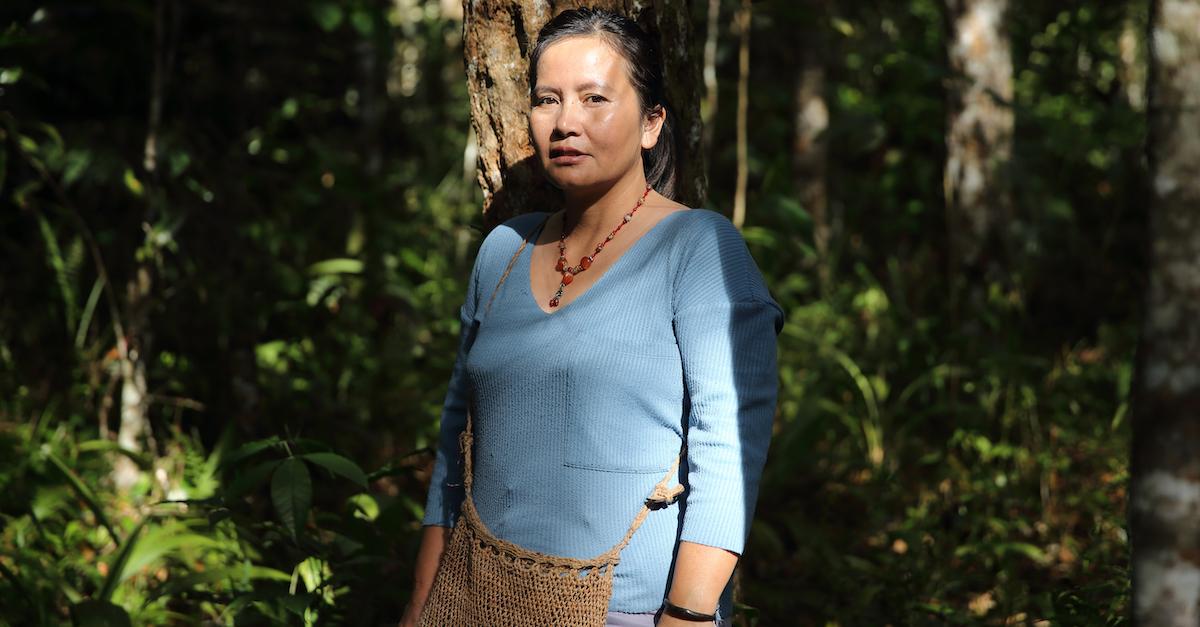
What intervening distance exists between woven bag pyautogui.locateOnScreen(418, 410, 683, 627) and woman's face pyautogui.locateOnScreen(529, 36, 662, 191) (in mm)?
553

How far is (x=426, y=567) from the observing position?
6.91 ft

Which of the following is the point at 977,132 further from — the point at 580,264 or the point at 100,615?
the point at 100,615

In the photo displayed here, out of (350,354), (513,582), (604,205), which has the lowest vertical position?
(350,354)

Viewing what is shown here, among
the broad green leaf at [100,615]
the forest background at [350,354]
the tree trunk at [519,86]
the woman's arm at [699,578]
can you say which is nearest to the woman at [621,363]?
the woman's arm at [699,578]

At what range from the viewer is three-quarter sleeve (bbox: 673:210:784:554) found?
5.51 ft

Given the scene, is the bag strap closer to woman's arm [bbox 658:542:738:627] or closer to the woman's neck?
the woman's neck

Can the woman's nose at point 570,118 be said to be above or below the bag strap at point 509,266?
above

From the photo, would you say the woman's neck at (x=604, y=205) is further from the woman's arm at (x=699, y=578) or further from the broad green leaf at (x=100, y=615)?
the broad green leaf at (x=100, y=615)

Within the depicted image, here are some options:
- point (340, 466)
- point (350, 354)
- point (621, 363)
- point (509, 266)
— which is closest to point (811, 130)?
point (350, 354)

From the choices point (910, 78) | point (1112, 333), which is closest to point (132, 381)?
point (1112, 333)

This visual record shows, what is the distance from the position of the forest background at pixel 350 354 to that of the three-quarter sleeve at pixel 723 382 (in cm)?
87

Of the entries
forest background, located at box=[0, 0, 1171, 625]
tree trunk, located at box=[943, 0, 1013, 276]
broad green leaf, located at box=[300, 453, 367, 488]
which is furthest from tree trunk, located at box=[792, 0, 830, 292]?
broad green leaf, located at box=[300, 453, 367, 488]

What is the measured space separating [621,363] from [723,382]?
18 centimetres

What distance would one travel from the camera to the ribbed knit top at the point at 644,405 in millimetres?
1697
